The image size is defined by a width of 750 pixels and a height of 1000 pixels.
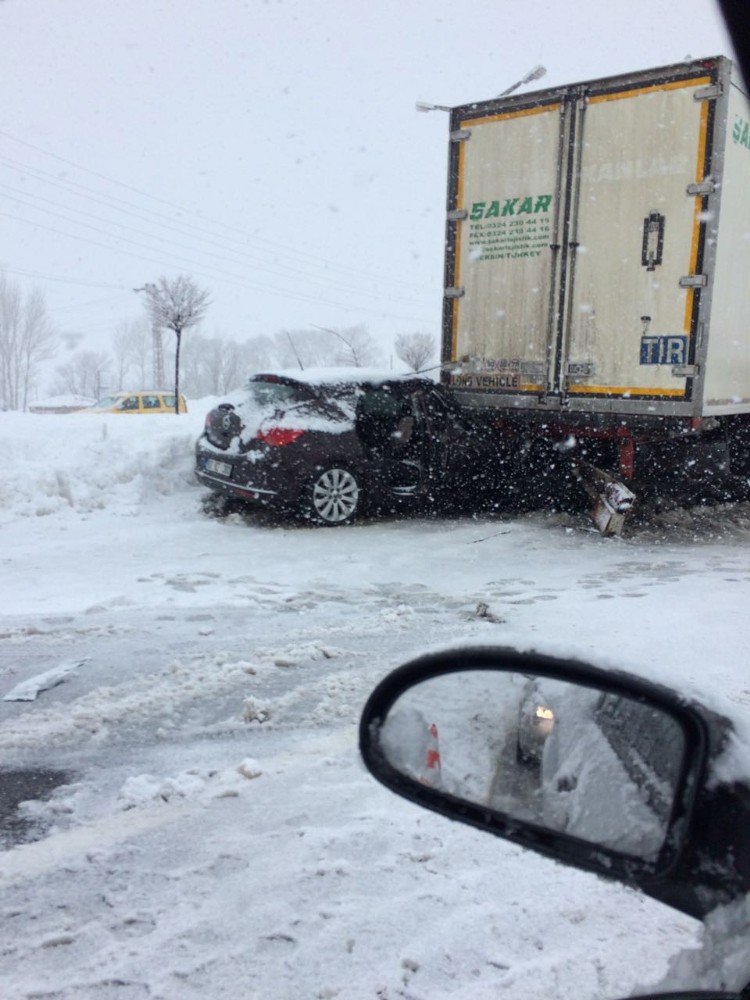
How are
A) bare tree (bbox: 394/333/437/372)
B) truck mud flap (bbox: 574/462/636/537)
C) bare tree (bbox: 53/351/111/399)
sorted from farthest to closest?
bare tree (bbox: 53/351/111/399), bare tree (bbox: 394/333/437/372), truck mud flap (bbox: 574/462/636/537)

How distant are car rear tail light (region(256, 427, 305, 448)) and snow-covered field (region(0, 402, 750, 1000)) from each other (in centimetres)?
99

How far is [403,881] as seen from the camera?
2.52 metres

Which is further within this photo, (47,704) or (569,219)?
(569,219)

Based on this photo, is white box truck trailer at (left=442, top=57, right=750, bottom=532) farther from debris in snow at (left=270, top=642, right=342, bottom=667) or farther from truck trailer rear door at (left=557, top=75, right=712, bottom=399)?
debris in snow at (left=270, top=642, right=342, bottom=667)

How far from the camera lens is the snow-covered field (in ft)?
6.98

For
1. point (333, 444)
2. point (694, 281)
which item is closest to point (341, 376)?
point (333, 444)

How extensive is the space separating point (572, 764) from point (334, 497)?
7430mm

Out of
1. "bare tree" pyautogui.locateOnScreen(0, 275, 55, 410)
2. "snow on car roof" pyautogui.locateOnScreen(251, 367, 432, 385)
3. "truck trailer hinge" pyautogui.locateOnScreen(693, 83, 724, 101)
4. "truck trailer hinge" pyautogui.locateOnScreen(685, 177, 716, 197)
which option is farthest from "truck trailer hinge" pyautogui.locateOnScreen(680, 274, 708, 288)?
"bare tree" pyautogui.locateOnScreen(0, 275, 55, 410)

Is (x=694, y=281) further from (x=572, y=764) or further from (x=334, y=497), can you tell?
(x=572, y=764)

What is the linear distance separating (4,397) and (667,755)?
92.8 m

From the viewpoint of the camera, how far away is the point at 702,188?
750cm

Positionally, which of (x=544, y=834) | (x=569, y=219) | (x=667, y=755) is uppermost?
(x=569, y=219)

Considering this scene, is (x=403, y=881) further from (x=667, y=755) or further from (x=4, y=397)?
(x=4, y=397)

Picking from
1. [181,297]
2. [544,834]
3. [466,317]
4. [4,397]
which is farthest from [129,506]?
[4,397]
